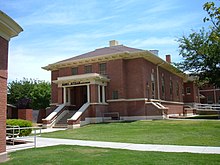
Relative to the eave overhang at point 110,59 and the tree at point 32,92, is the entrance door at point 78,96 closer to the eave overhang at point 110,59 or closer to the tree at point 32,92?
the eave overhang at point 110,59

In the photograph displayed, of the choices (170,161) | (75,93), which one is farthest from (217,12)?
(75,93)

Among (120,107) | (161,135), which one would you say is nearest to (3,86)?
(161,135)

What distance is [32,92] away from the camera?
171 ft

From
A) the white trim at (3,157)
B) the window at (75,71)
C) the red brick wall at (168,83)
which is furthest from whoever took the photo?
the red brick wall at (168,83)

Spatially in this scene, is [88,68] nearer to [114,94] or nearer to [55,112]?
[114,94]

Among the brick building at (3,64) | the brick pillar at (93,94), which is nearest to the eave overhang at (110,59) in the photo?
the brick pillar at (93,94)

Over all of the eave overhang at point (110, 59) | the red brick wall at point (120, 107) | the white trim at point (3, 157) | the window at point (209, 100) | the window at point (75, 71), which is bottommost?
the white trim at point (3, 157)

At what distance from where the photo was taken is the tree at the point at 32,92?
51881 mm

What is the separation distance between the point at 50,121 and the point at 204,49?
18425mm

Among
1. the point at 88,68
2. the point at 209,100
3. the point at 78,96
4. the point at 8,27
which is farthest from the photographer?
the point at 209,100

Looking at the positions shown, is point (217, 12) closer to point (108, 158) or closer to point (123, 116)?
point (108, 158)

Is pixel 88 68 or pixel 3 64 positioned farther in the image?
pixel 88 68

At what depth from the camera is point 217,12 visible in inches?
219

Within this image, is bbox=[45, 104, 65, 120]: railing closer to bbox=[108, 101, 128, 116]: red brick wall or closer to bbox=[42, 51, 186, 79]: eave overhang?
bbox=[108, 101, 128, 116]: red brick wall
